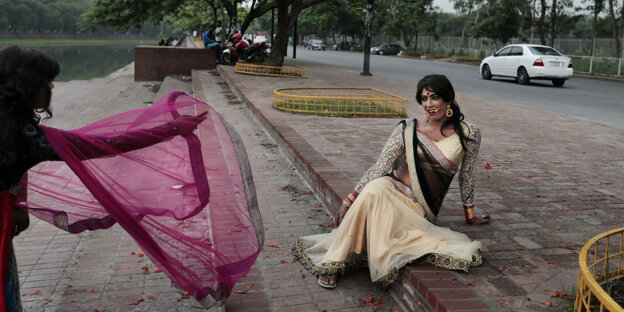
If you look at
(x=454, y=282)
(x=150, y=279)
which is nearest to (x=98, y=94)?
(x=150, y=279)

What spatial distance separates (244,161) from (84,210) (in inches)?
33.4

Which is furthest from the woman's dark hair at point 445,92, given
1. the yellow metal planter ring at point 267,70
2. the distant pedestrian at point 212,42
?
the distant pedestrian at point 212,42

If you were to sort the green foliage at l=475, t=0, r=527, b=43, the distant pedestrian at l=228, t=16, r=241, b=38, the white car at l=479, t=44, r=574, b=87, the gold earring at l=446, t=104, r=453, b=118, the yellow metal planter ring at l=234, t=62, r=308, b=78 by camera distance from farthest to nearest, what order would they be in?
1. the green foliage at l=475, t=0, r=527, b=43
2. the distant pedestrian at l=228, t=16, r=241, b=38
3. the white car at l=479, t=44, r=574, b=87
4. the yellow metal planter ring at l=234, t=62, r=308, b=78
5. the gold earring at l=446, t=104, r=453, b=118

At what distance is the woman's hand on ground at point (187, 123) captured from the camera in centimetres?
261

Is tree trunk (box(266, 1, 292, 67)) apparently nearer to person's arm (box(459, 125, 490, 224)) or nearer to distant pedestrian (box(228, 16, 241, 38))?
distant pedestrian (box(228, 16, 241, 38))

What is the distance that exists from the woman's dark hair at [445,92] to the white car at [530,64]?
50.5 feet

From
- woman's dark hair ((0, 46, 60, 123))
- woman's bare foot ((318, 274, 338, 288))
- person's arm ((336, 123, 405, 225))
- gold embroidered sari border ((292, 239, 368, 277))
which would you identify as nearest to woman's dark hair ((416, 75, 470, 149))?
person's arm ((336, 123, 405, 225))

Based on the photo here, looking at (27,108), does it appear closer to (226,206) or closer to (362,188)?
(226,206)

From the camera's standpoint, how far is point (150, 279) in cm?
346

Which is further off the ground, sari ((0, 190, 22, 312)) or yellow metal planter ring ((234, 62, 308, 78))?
yellow metal planter ring ((234, 62, 308, 78))

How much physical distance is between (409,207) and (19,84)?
215cm

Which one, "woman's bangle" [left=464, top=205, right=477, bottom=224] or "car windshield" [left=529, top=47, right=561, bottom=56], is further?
"car windshield" [left=529, top=47, right=561, bottom=56]

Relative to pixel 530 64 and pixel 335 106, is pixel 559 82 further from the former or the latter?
pixel 335 106

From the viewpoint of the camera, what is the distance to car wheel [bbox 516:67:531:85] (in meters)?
17.9
